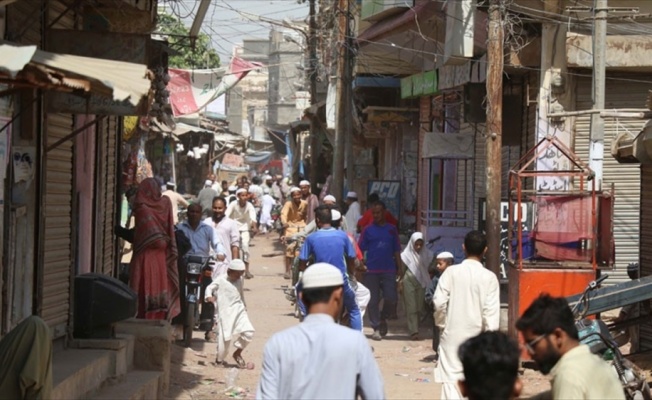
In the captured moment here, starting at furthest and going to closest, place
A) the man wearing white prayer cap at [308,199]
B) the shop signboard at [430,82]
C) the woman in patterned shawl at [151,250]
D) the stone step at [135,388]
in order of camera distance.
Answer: the man wearing white prayer cap at [308,199]
the shop signboard at [430,82]
the woman in patterned shawl at [151,250]
the stone step at [135,388]

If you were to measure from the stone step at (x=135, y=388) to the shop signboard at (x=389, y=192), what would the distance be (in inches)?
547

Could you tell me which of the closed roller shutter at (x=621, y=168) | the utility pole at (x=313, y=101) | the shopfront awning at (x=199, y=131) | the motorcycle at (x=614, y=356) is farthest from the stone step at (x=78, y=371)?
the utility pole at (x=313, y=101)

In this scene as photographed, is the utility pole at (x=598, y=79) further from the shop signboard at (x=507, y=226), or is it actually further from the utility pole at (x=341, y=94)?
the utility pole at (x=341, y=94)

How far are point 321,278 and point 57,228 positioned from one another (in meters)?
5.58

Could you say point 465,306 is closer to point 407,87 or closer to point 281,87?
point 407,87

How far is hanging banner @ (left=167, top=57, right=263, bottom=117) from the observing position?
938 inches

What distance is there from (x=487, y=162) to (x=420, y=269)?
7.62ft

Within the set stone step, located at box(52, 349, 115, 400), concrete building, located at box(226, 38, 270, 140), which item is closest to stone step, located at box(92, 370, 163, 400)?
stone step, located at box(52, 349, 115, 400)

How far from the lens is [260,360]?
519 inches

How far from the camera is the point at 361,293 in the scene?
1293 centimetres

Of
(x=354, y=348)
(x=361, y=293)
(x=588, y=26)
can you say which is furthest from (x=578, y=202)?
(x=354, y=348)

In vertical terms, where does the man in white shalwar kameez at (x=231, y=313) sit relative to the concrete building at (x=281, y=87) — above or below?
below

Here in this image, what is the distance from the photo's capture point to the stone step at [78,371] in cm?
825

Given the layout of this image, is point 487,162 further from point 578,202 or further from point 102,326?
point 102,326
